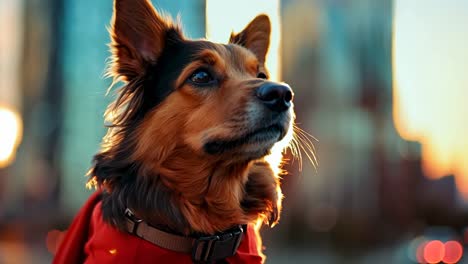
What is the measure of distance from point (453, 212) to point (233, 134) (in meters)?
13.7

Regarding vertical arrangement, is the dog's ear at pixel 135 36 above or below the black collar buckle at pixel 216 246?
above

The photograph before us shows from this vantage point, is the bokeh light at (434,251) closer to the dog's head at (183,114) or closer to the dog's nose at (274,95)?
the dog's head at (183,114)

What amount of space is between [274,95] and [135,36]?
2.85ft

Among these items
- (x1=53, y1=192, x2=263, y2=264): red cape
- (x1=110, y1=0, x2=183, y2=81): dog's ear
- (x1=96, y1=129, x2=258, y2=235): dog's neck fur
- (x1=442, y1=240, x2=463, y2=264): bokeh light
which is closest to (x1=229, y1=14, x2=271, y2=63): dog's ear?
(x1=110, y1=0, x2=183, y2=81): dog's ear

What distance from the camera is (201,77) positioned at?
3170mm

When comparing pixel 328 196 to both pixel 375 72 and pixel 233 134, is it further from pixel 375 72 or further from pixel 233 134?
pixel 233 134

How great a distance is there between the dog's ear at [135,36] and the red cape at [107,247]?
2.45ft

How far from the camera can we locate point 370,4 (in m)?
15.6

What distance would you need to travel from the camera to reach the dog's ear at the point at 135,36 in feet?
10.4

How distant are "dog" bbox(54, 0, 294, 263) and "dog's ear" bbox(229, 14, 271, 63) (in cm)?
38

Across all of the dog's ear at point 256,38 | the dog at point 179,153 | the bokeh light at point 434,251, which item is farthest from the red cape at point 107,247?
the bokeh light at point 434,251

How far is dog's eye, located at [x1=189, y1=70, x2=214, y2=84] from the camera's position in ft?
10.3

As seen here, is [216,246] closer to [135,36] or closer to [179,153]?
[179,153]

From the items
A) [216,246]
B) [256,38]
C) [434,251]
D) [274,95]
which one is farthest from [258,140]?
[434,251]
